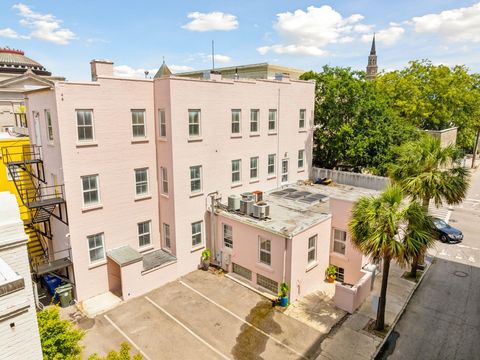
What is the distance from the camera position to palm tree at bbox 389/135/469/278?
18.9 m

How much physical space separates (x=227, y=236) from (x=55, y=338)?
42.7ft

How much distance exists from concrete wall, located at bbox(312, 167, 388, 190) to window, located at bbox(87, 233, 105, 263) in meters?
21.1

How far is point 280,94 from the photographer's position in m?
27.0

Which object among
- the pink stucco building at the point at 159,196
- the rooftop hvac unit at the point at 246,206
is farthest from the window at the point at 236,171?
the rooftop hvac unit at the point at 246,206

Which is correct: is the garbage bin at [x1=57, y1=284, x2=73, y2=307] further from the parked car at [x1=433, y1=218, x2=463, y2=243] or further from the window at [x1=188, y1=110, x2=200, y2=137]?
the parked car at [x1=433, y1=218, x2=463, y2=243]

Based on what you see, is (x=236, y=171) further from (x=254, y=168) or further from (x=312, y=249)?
(x=312, y=249)

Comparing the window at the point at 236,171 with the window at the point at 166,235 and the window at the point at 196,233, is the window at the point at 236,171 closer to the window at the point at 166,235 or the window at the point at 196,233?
the window at the point at 196,233

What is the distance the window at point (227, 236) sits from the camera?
22136mm

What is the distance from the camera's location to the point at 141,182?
21328mm

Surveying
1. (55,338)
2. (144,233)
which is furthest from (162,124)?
(55,338)

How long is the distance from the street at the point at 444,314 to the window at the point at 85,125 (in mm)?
19152

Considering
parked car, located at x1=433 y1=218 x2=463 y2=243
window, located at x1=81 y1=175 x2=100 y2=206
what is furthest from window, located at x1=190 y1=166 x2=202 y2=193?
parked car, located at x1=433 y1=218 x2=463 y2=243

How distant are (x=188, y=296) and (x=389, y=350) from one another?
445 inches

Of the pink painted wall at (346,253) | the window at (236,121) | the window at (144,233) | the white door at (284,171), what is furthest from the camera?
the white door at (284,171)
